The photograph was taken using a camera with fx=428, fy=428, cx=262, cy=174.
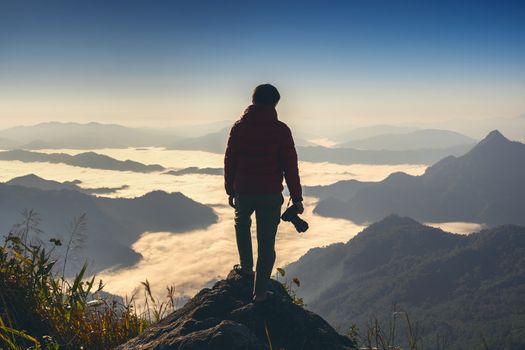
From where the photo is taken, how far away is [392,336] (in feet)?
12.6

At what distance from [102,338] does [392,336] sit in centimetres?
335

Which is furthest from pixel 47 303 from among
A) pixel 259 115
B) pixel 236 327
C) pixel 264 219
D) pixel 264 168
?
pixel 259 115

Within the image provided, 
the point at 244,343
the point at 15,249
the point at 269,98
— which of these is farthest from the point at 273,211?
the point at 15,249

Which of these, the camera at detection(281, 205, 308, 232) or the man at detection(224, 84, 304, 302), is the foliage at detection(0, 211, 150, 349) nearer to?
the man at detection(224, 84, 304, 302)

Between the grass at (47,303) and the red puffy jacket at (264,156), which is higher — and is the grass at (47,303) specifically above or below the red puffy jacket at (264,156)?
below

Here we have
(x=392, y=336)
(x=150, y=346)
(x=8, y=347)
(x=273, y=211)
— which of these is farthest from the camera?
(x=273, y=211)

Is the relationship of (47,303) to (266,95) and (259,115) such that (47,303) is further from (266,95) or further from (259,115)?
(266,95)

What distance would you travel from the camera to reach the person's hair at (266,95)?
7.04 metres

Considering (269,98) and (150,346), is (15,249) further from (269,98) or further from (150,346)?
(269,98)

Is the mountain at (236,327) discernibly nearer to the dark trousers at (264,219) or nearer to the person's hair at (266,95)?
the dark trousers at (264,219)

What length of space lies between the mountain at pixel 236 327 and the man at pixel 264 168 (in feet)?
2.14

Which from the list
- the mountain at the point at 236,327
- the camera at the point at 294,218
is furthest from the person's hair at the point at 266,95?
the mountain at the point at 236,327

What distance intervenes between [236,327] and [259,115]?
11.5ft

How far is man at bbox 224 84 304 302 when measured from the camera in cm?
672
